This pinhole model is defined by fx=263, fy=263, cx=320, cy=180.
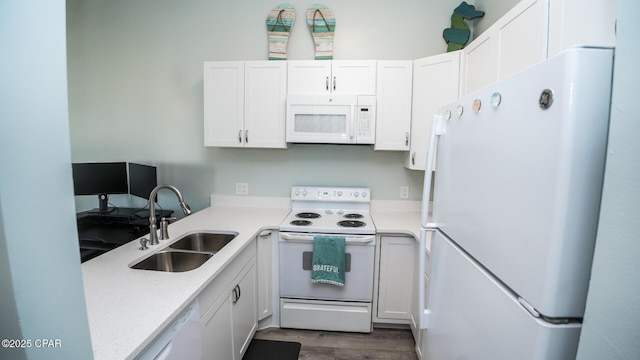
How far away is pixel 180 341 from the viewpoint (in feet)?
3.41

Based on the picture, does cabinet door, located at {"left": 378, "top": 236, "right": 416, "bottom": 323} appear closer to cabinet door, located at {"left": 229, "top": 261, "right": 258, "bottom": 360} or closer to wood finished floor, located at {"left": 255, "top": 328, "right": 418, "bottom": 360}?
wood finished floor, located at {"left": 255, "top": 328, "right": 418, "bottom": 360}

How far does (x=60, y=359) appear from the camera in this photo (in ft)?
1.40

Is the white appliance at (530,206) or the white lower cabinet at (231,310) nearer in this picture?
the white appliance at (530,206)

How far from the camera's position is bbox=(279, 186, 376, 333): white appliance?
2045 millimetres

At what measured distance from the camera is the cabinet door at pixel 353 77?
2.21 meters

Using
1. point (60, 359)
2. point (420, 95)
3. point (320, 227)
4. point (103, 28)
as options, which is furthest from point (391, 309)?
point (103, 28)

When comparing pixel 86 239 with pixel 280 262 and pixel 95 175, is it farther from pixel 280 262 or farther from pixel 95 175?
pixel 280 262

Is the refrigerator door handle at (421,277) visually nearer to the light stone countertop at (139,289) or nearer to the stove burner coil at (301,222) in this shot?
the light stone countertop at (139,289)

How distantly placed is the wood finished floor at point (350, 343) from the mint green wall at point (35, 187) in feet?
6.10

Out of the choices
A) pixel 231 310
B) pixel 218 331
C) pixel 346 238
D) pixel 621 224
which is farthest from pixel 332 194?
pixel 621 224

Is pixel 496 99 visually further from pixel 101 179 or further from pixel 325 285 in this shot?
pixel 101 179

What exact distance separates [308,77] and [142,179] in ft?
5.90

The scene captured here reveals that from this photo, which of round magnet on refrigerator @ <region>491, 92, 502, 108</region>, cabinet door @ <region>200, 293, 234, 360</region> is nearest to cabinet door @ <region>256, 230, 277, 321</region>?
cabinet door @ <region>200, 293, 234, 360</region>

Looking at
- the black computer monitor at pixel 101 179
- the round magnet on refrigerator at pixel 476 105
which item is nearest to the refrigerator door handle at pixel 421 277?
the round magnet on refrigerator at pixel 476 105
